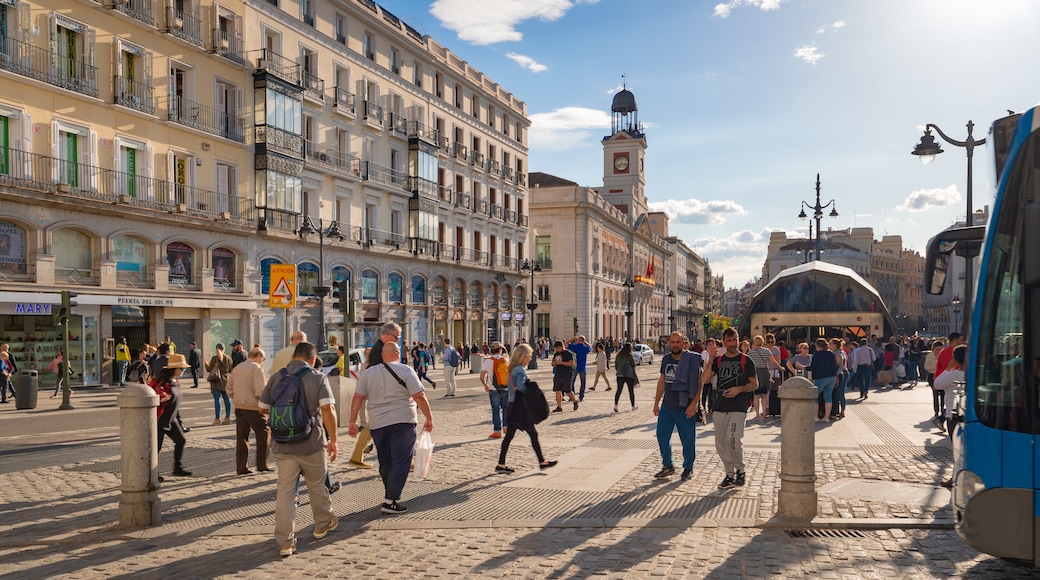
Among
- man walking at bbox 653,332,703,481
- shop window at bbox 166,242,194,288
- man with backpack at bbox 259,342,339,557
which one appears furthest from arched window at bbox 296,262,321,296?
man with backpack at bbox 259,342,339,557

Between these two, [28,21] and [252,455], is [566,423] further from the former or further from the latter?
[28,21]

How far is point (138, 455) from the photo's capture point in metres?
7.51

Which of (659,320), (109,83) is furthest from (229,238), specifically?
(659,320)

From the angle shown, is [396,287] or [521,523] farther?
[396,287]

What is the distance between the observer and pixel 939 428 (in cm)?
1523

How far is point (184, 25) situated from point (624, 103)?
236 feet

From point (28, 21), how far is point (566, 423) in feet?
68.5

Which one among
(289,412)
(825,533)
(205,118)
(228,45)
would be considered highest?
(228,45)

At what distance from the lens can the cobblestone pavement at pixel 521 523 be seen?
20.8ft

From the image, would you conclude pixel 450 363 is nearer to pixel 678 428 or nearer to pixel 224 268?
pixel 224 268

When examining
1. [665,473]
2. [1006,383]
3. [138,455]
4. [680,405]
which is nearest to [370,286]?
[665,473]

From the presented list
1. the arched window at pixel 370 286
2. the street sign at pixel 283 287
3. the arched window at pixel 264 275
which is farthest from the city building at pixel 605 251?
the street sign at pixel 283 287

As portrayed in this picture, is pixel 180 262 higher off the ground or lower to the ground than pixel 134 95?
lower

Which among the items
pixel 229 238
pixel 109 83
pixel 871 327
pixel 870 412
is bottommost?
pixel 870 412
